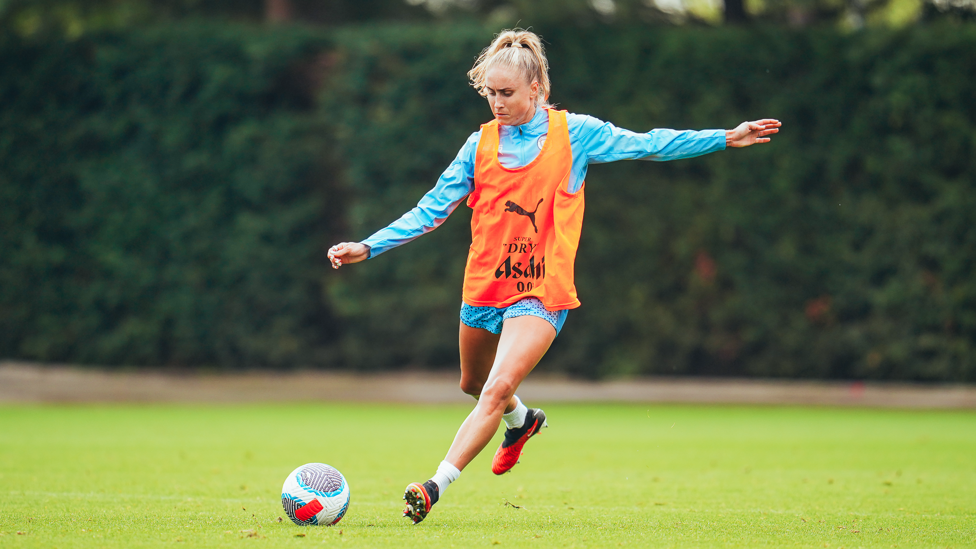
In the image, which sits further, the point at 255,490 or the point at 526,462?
the point at 526,462

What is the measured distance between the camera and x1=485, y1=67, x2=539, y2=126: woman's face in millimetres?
5207

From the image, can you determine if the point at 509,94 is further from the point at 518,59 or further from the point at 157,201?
the point at 157,201

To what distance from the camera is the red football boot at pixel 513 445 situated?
595cm

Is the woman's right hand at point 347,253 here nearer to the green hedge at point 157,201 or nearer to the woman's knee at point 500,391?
the woman's knee at point 500,391

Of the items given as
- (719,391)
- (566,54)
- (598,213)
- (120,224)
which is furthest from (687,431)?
(120,224)

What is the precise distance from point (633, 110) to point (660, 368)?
12.6ft

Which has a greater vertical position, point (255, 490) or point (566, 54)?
point (566, 54)

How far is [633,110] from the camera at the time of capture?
14.6 metres

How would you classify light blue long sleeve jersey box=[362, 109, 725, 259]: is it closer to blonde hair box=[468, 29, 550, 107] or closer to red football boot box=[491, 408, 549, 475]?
blonde hair box=[468, 29, 550, 107]

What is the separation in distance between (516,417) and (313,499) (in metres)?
1.41

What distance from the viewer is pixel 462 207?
14.6 metres

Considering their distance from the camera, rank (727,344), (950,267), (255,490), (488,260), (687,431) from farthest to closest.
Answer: (727,344) < (950,267) < (687,431) < (255,490) < (488,260)

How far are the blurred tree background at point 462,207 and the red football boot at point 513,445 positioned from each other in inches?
344

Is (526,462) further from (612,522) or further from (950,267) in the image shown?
(950,267)
